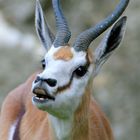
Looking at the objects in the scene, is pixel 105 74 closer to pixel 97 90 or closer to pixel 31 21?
pixel 97 90

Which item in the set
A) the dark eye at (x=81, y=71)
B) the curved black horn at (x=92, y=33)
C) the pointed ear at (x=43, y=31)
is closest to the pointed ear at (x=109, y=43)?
the curved black horn at (x=92, y=33)

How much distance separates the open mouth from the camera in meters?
7.82

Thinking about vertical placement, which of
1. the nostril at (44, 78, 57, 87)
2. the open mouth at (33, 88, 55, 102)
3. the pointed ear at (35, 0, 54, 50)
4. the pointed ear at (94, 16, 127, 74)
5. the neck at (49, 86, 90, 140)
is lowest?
the neck at (49, 86, 90, 140)

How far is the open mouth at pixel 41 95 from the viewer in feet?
25.7

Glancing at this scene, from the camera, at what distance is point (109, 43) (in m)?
8.70

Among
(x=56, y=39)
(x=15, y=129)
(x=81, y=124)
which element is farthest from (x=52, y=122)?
(x=15, y=129)

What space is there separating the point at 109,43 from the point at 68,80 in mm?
912


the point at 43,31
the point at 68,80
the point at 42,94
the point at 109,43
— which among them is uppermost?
the point at 43,31

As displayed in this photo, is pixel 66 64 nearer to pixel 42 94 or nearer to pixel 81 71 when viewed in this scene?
pixel 81 71

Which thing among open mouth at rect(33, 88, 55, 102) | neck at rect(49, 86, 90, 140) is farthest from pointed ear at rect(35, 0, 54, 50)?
open mouth at rect(33, 88, 55, 102)

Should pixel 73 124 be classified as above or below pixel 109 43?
below

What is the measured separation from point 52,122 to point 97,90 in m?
7.53

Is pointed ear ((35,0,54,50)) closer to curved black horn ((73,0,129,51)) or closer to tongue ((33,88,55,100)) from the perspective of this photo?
curved black horn ((73,0,129,51))

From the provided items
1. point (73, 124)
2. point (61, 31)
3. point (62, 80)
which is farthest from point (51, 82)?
point (61, 31)
